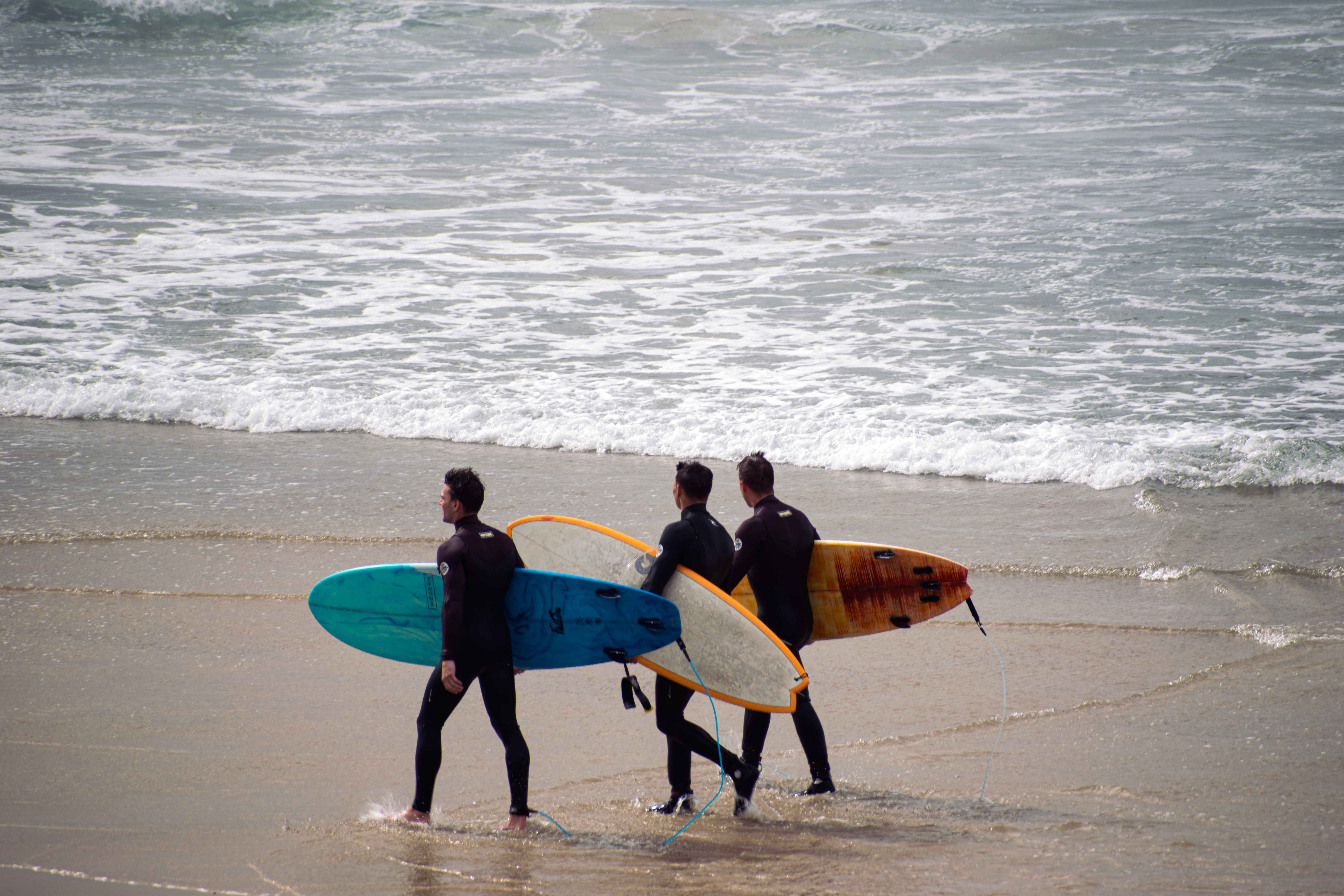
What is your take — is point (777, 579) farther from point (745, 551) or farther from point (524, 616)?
point (524, 616)

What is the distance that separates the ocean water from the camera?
32.2 ft

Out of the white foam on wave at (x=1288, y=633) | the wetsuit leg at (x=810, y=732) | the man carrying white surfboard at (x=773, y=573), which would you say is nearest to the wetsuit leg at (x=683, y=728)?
the man carrying white surfboard at (x=773, y=573)

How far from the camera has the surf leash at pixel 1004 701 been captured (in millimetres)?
4055

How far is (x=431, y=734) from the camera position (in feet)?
12.6

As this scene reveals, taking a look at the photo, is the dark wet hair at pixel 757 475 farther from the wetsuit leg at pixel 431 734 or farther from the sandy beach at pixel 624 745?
the wetsuit leg at pixel 431 734

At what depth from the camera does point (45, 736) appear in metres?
4.40

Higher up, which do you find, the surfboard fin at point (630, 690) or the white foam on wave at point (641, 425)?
the surfboard fin at point (630, 690)

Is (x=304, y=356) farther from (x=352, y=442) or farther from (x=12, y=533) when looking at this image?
(x=12, y=533)

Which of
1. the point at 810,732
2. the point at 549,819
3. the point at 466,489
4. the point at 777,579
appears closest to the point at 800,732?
Answer: the point at 810,732

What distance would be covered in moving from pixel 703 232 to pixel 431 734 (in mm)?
13671

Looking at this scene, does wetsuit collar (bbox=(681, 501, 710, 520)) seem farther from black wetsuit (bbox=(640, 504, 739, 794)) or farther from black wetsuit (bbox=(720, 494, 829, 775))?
black wetsuit (bbox=(720, 494, 829, 775))

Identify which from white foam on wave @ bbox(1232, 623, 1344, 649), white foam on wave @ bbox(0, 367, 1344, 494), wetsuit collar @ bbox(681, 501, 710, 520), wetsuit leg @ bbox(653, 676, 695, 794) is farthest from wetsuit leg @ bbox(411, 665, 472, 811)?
white foam on wave @ bbox(0, 367, 1344, 494)

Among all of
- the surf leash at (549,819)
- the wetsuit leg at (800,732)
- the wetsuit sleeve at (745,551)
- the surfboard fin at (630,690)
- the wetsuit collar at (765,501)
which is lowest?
the surf leash at (549,819)

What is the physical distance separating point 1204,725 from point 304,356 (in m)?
9.51
